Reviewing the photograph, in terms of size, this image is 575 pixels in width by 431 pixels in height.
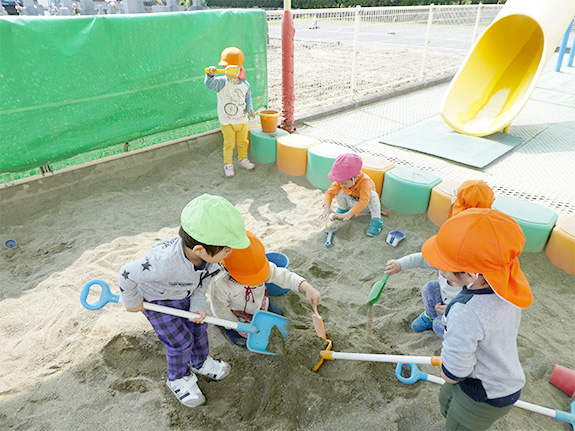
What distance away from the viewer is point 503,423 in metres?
1.83

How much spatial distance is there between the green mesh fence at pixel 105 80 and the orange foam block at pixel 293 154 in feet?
3.52

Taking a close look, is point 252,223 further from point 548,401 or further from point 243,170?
point 548,401

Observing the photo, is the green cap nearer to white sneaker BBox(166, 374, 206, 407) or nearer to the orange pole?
white sneaker BBox(166, 374, 206, 407)

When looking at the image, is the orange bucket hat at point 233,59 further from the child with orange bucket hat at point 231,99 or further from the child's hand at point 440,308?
the child's hand at point 440,308

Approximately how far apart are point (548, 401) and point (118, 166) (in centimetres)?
417

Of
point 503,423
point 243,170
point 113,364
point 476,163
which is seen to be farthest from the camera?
point 243,170

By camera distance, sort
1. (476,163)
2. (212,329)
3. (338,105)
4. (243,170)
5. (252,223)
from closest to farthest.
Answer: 1. (212,329)
2. (252,223)
3. (476,163)
4. (243,170)
5. (338,105)

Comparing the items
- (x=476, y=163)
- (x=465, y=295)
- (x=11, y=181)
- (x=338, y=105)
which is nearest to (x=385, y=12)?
(x=338, y=105)

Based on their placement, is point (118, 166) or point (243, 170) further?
point (243, 170)

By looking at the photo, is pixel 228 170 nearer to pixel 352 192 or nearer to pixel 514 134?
pixel 352 192

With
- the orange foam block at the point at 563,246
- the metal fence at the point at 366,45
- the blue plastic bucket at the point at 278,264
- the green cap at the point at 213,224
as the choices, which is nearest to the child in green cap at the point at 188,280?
the green cap at the point at 213,224

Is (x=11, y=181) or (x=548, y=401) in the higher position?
(x=11, y=181)

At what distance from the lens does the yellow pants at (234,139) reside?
14.3 ft

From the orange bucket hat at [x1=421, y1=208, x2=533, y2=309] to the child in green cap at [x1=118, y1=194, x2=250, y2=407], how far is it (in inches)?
32.4
